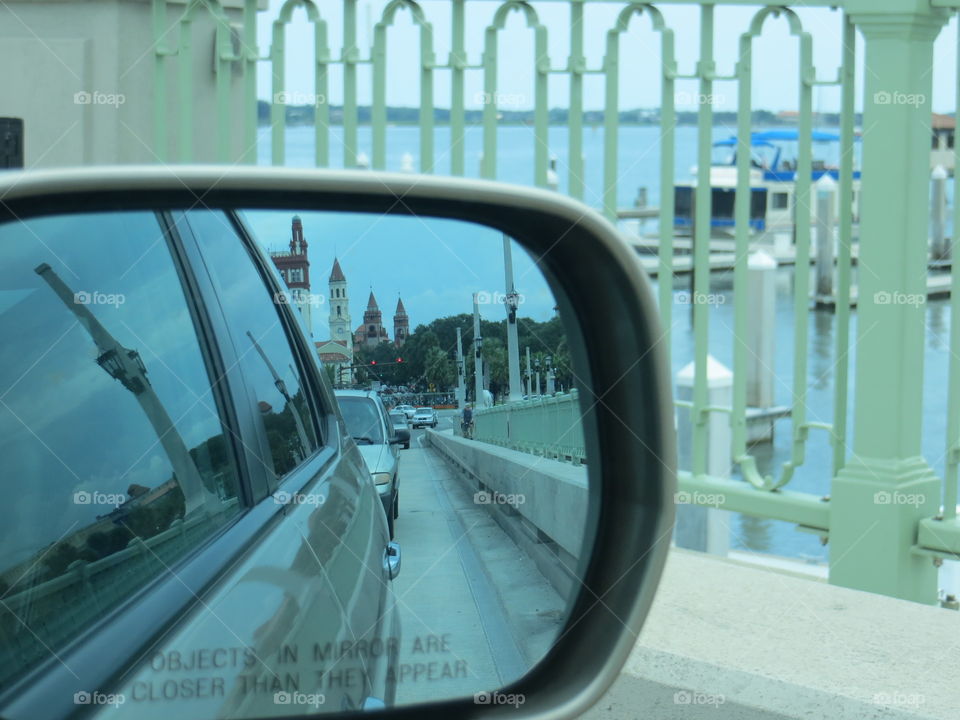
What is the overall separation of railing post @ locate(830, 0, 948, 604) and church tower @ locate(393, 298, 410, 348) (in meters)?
2.91

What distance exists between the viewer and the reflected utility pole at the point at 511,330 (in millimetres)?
1190

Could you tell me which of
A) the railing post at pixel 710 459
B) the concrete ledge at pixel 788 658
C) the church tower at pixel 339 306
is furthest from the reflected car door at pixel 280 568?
the railing post at pixel 710 459

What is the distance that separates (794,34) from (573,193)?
33.7 inches

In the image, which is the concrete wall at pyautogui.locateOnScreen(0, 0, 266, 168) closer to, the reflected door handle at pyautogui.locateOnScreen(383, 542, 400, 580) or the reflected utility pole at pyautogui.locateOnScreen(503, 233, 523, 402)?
the reflected utility pole at pyautogui.locateOnScreen(503, 233, 523, 402)

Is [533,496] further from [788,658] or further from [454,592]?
[788,658]

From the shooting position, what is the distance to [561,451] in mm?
1311

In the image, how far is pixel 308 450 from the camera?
1.33 meters

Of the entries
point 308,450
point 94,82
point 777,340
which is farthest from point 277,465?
point 777,340

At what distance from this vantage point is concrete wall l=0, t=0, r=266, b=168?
14.1ft

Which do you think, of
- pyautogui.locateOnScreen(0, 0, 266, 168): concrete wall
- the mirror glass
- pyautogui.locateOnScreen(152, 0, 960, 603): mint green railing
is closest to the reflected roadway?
the mirror glass

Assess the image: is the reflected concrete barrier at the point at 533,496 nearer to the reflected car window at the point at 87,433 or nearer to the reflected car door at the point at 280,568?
the reflected car door at the point at 280,568

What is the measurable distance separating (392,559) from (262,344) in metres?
0.34

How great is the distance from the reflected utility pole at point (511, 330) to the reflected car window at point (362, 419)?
0.45 feet

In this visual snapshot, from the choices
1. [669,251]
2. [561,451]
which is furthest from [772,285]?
[561,451]
